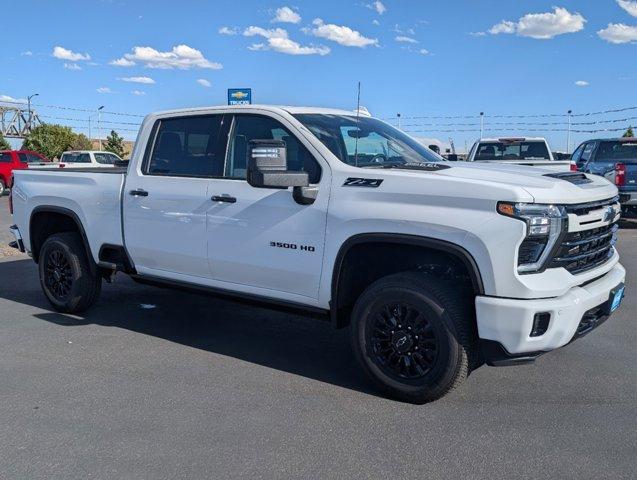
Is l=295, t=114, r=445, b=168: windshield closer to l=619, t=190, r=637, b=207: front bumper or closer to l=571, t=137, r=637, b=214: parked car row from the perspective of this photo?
l=571, t=137, r=637, b=214: parked car row

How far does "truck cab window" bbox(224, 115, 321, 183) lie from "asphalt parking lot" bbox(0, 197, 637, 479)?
1.58 m

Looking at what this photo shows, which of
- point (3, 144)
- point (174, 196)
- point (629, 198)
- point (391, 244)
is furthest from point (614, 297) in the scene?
point (3, 144)

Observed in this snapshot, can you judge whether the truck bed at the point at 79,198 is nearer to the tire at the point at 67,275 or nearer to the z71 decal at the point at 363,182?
the tire at the point at 67,275

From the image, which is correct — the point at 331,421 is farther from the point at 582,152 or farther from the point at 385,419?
the point at 582,152

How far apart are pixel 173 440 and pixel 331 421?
0.98m

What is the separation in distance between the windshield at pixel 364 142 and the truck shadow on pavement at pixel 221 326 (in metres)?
1.66

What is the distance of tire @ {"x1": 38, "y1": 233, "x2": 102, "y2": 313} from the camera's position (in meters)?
6.46

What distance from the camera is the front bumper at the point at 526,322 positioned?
12.5 feet

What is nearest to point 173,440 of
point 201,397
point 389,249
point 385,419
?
point 201,397

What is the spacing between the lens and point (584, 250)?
422cm

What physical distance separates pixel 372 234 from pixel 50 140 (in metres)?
53.2

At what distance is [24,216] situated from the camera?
6906 mm

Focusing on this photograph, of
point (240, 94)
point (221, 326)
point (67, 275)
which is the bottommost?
point (221, 326)

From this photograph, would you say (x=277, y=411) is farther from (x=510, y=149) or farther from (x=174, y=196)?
(x=510, y=149)
